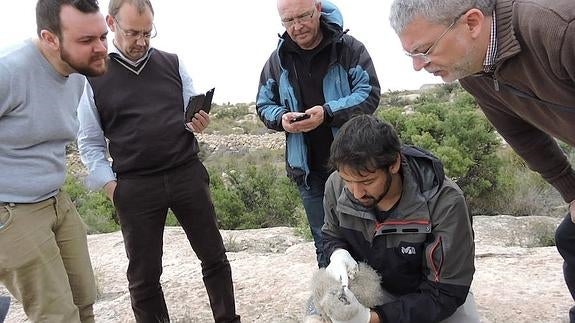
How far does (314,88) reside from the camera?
329cm

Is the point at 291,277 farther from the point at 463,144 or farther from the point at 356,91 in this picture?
the point at 463,144

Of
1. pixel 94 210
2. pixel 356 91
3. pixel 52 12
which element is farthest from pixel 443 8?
pixel 94 210

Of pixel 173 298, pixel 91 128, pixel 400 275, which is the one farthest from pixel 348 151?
pixel 173 298

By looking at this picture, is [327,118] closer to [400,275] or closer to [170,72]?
[170,72]

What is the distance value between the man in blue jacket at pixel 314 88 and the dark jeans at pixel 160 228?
53 centimetres

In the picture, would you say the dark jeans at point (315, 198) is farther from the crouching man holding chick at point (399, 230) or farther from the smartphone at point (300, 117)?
the crouching man holding chick at point (399, 230)

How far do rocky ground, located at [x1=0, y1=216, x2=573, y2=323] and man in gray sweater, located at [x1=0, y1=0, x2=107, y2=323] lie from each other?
1.38 m

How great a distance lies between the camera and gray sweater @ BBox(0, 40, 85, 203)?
7.81 feet

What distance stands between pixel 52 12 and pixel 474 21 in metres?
1.64

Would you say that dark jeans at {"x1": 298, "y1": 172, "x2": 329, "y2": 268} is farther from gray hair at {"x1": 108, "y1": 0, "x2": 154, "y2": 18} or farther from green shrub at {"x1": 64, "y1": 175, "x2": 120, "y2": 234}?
green shrub at {"x1": 64, "y1": 175, "x2": 120, "y2": 234}

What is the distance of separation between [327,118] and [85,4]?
4.28 feet

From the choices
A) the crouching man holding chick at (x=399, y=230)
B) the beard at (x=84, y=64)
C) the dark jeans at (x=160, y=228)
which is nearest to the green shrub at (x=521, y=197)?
the dark jeans at (x=160, y=228)

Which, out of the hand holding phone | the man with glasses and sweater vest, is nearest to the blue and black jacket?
the hand holding phone

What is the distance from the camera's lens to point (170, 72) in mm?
3174
